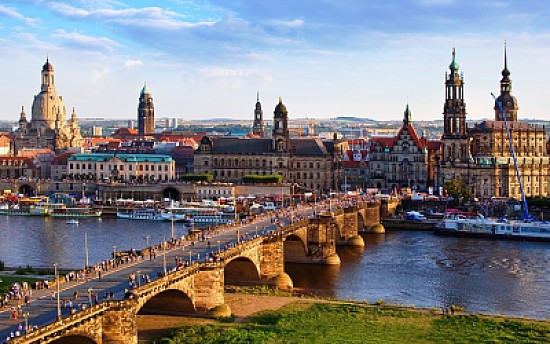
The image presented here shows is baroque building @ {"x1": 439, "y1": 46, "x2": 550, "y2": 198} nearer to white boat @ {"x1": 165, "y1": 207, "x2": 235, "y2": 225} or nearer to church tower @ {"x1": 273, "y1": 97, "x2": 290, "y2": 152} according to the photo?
church tower @ {"x1": 273, "y1": 97, "x2": 290, "y2": 152}

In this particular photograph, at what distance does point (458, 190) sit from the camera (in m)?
105

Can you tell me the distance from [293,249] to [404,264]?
8730 mm

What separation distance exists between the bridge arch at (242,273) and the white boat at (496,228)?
1431 inches

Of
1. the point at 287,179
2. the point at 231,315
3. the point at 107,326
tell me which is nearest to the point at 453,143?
the point at 287,179

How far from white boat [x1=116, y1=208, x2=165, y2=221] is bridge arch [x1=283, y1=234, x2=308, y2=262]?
33398mm

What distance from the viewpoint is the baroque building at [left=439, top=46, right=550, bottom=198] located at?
357ft

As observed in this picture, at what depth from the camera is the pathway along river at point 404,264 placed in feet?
187

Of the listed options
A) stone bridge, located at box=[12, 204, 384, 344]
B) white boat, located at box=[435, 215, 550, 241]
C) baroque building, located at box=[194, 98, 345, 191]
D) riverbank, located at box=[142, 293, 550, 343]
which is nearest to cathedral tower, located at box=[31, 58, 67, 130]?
baroque building, located at box=[194, 98, 345, 191]

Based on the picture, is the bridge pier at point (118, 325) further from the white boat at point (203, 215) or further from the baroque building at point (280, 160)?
the baroque building at point (280, 160)

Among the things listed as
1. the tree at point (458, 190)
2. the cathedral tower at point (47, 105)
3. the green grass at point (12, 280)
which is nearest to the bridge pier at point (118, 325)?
the green grass at point (12, 280)

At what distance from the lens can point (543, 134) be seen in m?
117

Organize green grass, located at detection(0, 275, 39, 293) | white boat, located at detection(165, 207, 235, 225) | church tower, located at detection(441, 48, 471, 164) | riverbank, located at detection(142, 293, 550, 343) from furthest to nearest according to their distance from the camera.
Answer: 1. church tower, located at detection(441, 48, 471, 164)
2. white boat, located at detection(165, 207, 235, 225)
3. green grass, located at detection(0, 275, 39, 293)
4. riverbank, located at detection(142, 293, 550, 343)

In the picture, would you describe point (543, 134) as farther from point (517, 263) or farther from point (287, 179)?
point (517, 263)

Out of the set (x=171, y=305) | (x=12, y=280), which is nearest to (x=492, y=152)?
(x=12, y=280)
